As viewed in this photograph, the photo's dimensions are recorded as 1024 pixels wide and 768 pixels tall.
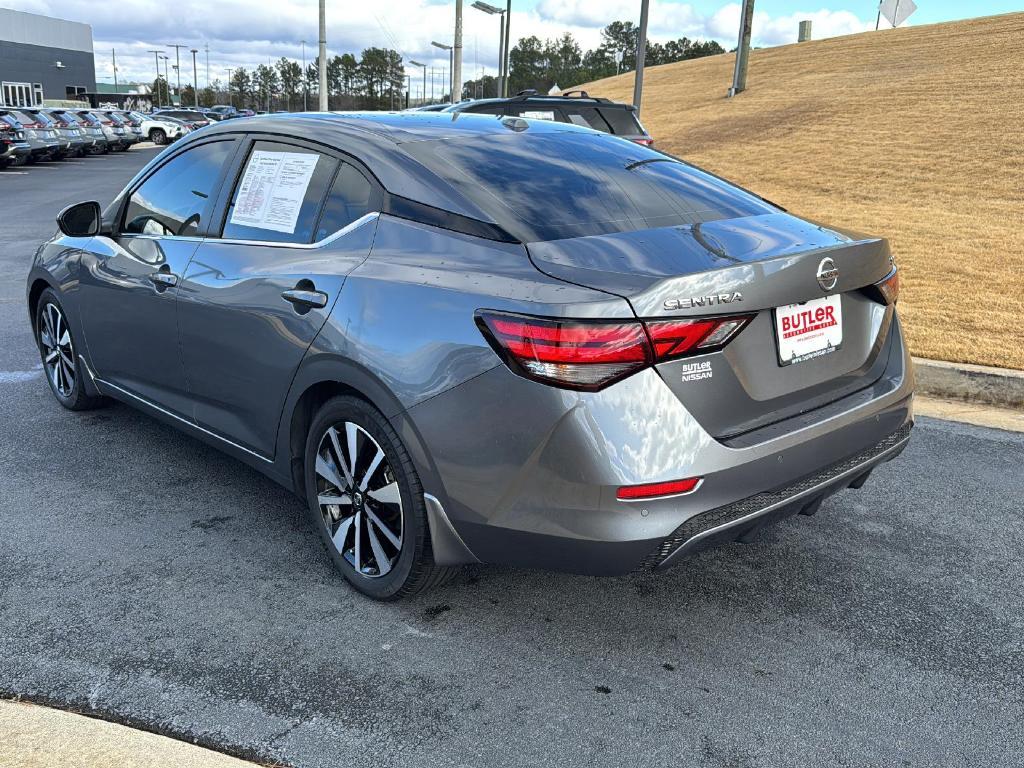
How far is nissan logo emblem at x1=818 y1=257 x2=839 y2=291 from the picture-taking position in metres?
2.93

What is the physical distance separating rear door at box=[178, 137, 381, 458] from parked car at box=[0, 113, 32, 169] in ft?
78.9

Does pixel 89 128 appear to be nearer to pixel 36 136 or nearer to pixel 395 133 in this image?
pixel 36 136

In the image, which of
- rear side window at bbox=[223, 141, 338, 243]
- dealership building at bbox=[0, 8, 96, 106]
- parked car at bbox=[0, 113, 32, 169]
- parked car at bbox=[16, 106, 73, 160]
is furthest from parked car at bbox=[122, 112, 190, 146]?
rear side window at bbox=[223, 141, 338, 243]

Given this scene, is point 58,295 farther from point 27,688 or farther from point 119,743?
point 119,743

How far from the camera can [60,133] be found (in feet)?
96.4

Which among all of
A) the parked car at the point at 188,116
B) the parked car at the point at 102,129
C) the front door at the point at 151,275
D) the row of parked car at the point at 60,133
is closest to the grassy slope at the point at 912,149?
the front door at the point at 151,275

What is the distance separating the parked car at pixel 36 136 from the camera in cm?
2656

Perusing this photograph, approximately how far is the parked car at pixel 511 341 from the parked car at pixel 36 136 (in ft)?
85.6

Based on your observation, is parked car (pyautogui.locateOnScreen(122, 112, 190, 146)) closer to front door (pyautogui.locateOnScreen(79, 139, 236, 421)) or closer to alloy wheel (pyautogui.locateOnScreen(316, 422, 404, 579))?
front door (pyautogui.locateOnScreen(79, 139, 236, 421))

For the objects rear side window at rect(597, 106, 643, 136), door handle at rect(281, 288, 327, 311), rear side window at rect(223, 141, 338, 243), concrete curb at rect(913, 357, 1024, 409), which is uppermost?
rear side window at rect(597, 106, 643, 136)

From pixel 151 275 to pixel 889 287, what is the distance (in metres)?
2.98

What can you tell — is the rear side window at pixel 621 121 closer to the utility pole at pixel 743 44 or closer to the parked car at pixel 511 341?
the parked car at pixel 511 341

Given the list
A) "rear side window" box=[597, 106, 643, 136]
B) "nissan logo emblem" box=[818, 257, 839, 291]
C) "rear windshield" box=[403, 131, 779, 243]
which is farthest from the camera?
"rear side window" box=[597, 106, 643, 136]

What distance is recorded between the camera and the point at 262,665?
2.96 meters
